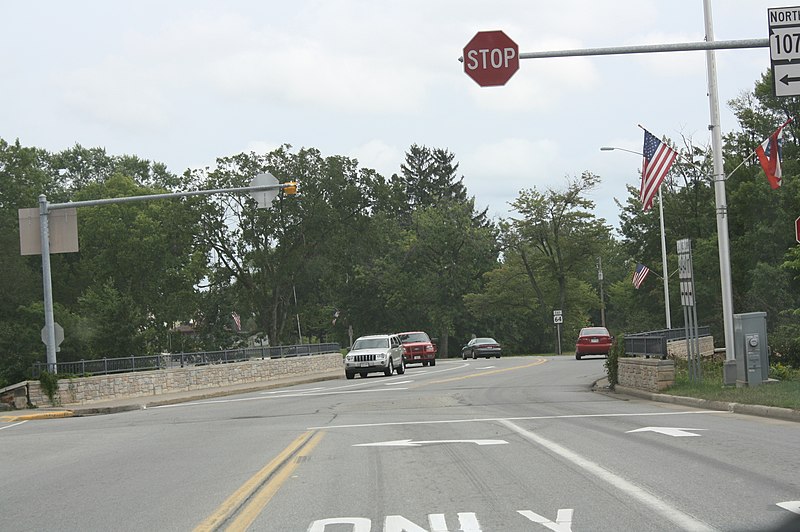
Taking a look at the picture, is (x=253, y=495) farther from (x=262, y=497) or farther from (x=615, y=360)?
(x=615, y=360)

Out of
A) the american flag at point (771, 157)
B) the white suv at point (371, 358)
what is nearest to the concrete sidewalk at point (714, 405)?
the american flag at point (771, 157)

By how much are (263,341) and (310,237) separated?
12.0 metres

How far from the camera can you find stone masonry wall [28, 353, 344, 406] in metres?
27.8

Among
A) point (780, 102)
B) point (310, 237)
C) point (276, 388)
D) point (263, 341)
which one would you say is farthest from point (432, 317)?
point (276, 388)

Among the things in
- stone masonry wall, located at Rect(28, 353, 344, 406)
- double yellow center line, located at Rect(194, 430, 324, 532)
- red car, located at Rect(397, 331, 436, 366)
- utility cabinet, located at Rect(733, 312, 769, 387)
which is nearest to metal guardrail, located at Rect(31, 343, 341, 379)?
stone masonry wall, located at Rect(28, 353, 344, 406)

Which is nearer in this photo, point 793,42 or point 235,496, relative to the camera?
point 235,496

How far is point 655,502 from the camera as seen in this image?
8133mm

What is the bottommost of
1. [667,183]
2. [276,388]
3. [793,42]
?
[276,388]

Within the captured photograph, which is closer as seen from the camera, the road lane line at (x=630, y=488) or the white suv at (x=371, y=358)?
the road lane line at (x=630, y=488)

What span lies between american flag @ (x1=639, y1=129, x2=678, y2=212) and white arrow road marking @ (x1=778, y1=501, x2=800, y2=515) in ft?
75.2

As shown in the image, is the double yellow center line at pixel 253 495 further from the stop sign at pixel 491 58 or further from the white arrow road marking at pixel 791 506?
the stop sign at pixel 491 58

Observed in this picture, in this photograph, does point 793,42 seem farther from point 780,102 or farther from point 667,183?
point 667,183

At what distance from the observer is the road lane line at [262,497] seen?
7.74 metres

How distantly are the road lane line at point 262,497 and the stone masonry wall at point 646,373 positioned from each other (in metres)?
11.2
